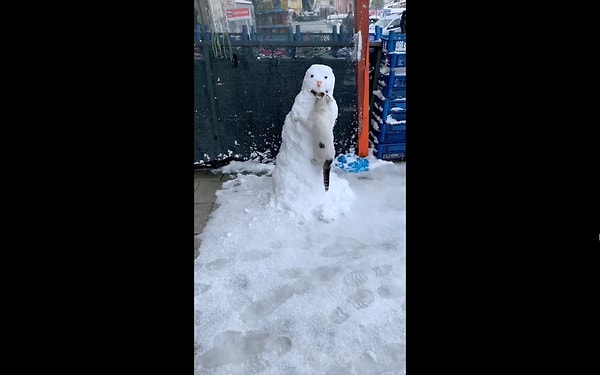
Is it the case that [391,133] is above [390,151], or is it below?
above

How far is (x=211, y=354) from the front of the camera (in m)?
2.20

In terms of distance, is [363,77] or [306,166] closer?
[306,166]

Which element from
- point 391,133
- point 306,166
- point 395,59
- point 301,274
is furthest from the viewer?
point 391,133

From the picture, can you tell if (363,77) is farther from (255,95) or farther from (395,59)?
(255,95)

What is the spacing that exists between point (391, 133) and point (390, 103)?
15.9 inches

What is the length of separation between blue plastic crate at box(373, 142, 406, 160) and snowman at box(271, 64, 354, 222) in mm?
1551

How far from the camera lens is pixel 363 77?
496cm

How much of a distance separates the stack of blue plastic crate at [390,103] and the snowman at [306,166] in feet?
4.58

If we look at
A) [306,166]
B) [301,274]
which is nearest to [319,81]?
[306,166]
